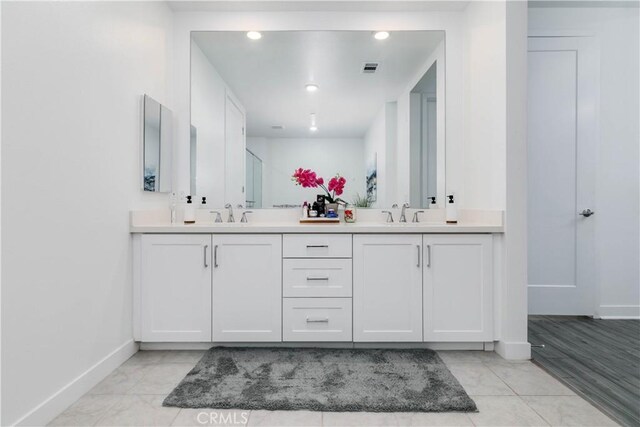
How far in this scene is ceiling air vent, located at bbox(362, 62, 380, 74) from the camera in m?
2.90

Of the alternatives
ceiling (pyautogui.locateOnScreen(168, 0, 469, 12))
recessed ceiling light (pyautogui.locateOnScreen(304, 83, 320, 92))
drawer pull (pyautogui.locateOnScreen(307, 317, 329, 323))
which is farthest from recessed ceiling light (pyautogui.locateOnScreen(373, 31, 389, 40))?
drawer pull (pyautogui.locateOnScreen(307, 317, 329, 323))

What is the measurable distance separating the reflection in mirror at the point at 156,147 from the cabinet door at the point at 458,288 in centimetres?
180

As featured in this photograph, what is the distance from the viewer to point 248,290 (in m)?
2.35

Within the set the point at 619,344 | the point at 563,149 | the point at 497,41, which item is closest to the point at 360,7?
the point at 497,41

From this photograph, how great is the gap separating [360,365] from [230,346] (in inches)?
32.9

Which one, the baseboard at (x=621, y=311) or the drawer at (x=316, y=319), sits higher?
the drawer at (x=316, y=319)

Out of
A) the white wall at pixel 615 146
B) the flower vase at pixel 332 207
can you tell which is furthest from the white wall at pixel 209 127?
the white wall at pixel 615 146

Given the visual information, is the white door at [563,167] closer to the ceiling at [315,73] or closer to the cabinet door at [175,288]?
the ceiling at [315,73]

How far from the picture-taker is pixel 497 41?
7.82 feet

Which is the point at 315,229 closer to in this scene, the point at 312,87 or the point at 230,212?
the point at 230,212

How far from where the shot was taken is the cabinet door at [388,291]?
7.68ft

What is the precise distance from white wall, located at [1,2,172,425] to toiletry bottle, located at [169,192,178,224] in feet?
1.27

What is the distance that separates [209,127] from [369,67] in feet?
4.27

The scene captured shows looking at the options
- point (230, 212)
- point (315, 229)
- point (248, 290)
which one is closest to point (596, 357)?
point (315, 229)
